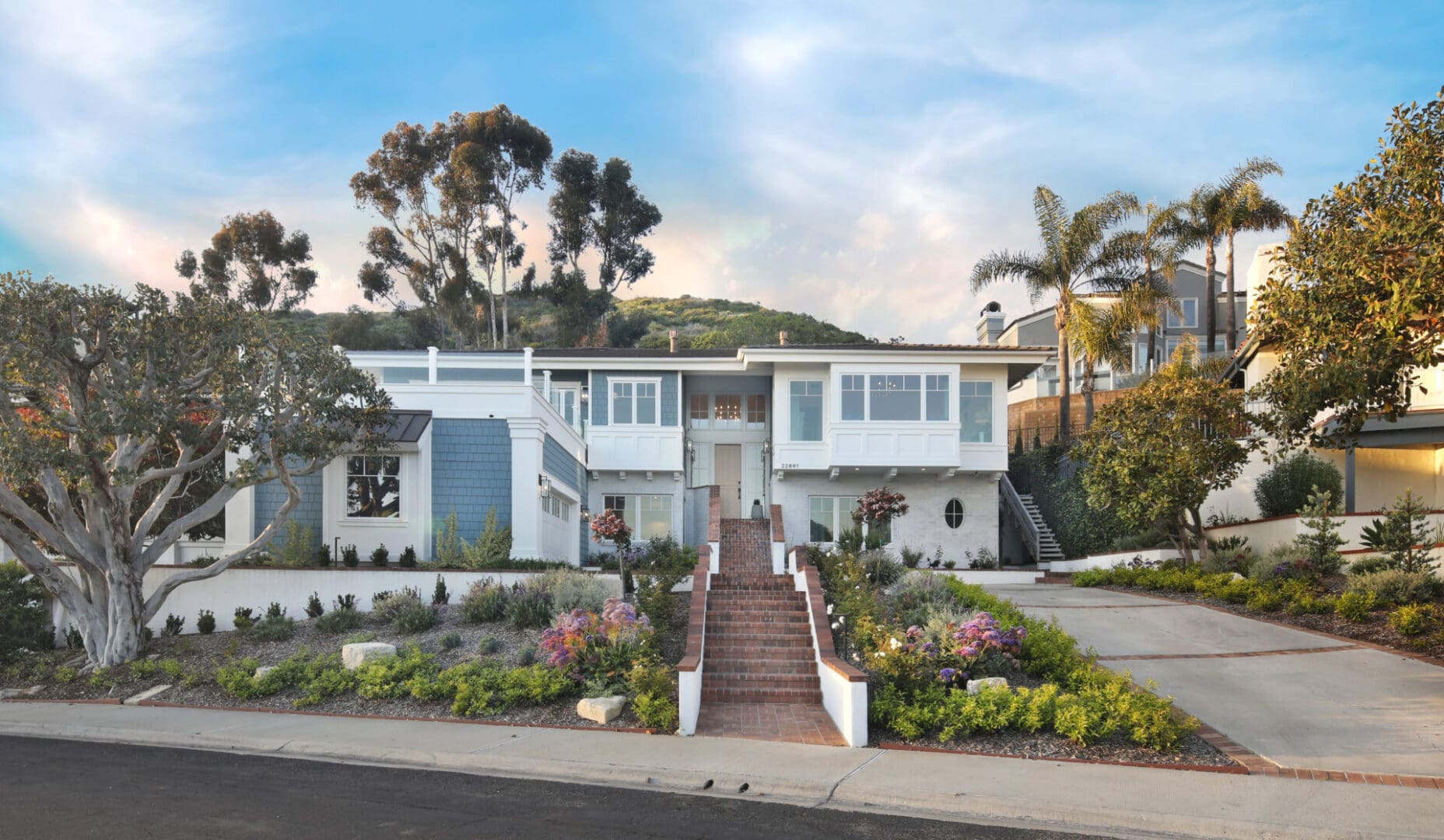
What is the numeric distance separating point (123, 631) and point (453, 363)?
7.04 metres

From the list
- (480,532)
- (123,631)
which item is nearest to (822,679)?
(480,532)

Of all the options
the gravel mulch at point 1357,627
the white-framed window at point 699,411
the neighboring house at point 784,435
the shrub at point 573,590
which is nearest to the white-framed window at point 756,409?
the neighboring house at point 784,435

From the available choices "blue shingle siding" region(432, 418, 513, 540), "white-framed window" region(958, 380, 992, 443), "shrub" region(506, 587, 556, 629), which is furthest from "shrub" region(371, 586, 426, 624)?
"white-framed window" region(958, 380, 992, 443)

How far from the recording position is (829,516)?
25.7m

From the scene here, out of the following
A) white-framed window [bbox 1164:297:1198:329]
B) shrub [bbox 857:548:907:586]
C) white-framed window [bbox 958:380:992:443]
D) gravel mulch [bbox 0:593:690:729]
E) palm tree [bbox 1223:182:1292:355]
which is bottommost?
gravel mulch [bbox 0:593:690:729]

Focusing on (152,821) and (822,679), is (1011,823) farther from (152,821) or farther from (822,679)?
(152,821)

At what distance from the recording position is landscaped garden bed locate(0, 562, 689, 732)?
11.8 m

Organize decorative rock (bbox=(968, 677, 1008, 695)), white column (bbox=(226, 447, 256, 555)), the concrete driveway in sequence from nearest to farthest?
the concrete driveway, decorative rock (bbox=(968, 677, 1008, 695)), white column (bbox=(226, 447, 256, 555))

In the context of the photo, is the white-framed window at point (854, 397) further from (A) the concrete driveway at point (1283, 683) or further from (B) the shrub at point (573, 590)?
(B) the shrub at point (573, 590)

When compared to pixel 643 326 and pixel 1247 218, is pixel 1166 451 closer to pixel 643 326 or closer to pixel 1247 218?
pixel 1247 218

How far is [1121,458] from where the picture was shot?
20062 mm

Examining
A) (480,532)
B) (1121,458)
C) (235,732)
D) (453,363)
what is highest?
(453,363)

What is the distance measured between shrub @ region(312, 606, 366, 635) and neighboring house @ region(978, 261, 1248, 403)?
29164 millimetres

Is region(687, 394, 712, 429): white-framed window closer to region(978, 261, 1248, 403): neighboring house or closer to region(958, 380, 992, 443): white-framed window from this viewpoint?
region(958, 380, 992, 443): white-framed window
